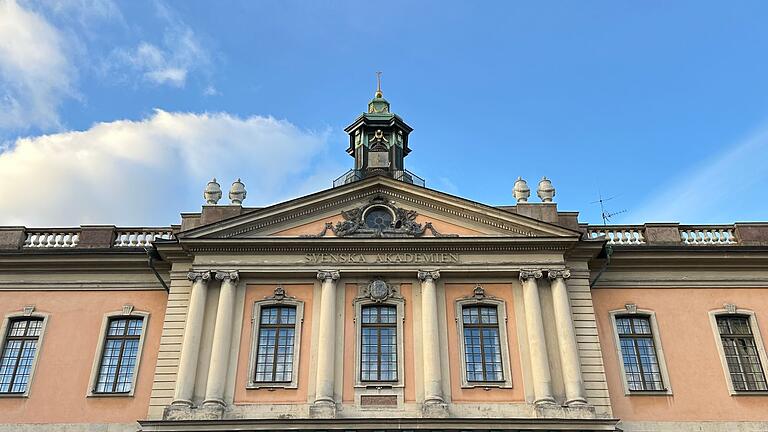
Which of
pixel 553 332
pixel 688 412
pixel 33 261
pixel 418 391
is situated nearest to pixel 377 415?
pixel 418 391

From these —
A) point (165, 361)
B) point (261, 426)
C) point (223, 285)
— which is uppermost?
point (223, 285)

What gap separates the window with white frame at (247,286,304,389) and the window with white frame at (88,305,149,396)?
382 cm

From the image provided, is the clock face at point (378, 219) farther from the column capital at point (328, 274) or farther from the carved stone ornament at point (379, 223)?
the column capital at point (328, 274)

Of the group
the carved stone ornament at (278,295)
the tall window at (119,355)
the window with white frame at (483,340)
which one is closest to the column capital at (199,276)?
the carved stone ornament at (278,295)

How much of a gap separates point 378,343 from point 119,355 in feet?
26.5

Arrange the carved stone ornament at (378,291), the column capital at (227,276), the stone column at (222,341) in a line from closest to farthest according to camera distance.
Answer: the stone column at (222,341), the carved stone ornament at (378,291), the column capital at (227,276)

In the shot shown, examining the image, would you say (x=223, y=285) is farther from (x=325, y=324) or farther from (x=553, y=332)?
(x=553, y=332)

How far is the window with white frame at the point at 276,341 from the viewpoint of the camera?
20766mm

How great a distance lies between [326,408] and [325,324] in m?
2.52

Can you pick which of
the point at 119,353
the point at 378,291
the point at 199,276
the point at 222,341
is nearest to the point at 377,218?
the point at 378,291

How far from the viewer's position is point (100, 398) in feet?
70.1

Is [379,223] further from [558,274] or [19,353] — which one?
[19,353]

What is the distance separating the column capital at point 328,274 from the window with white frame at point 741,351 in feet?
39.4

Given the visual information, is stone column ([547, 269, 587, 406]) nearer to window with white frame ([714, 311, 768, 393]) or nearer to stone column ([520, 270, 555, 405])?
stone column ([520, 270, 555, 405])
